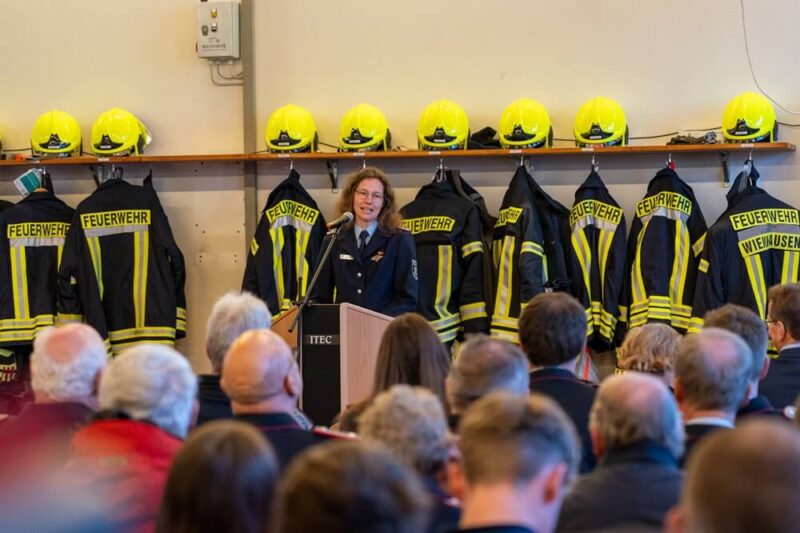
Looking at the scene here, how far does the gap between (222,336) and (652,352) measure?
5.51ft

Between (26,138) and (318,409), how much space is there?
12.3 ft

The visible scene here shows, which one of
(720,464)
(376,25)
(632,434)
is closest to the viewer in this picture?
(720,464)

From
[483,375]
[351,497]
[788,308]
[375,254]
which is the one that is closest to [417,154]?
[375,254]

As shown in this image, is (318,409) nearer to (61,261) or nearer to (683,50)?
(61,261)

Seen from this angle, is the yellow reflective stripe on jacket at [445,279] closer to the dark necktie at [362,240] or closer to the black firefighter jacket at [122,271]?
the dark necktie at [362,240]

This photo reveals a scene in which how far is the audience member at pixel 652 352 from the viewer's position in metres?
4.30

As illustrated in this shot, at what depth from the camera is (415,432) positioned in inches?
91.0

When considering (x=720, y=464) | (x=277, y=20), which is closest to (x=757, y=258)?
(x=277, y=20)

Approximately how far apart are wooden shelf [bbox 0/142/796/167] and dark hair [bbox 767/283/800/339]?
2.18 m

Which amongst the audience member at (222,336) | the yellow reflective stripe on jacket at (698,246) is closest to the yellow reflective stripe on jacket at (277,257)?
the yellow reflective stripe on jacket at (698,246)

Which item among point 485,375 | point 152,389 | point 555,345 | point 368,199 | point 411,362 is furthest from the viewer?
point 368,199

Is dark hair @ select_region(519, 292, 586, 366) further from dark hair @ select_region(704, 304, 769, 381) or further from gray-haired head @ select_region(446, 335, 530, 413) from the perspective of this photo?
gray-haired head @ select_region(446, 335, 530, 413)

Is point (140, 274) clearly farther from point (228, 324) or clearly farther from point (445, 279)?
point (228, 324)

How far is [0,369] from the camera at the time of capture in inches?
284
